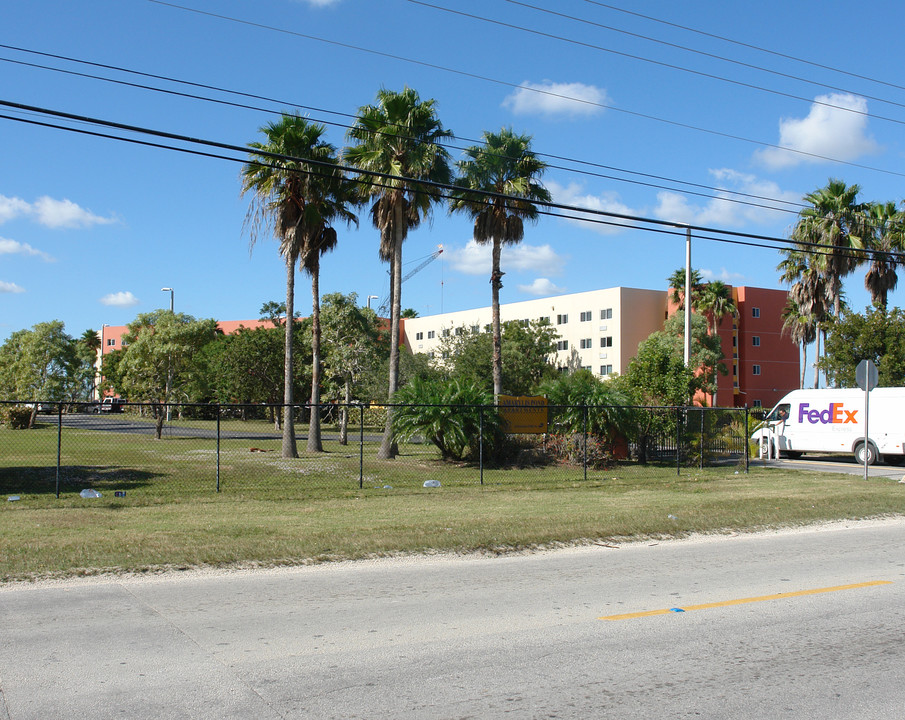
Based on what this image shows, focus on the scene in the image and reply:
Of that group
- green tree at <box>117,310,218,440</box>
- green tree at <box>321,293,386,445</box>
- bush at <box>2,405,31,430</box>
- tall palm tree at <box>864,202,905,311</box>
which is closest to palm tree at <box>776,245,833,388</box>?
tall palm tree at <box>864,202,905,311</box>

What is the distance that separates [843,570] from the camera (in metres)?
9.39

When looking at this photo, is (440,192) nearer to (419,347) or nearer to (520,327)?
(520,327)

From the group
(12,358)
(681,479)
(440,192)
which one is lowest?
(681,479)

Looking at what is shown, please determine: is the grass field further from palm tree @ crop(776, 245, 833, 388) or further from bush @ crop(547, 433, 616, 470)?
palm tree @ crop(776, 245, 833, 388)

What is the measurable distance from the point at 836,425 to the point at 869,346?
1324cm

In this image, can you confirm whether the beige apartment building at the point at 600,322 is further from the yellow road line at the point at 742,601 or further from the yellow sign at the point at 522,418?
the yellow road line at the point at 742,601

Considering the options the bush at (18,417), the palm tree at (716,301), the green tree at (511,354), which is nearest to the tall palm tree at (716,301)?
the palm tree at (716,301)

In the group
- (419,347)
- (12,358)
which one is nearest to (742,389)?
(419,347)

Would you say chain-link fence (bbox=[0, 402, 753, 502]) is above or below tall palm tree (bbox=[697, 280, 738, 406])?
below

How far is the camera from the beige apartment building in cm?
6281

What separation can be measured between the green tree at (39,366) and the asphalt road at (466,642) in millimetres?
54734

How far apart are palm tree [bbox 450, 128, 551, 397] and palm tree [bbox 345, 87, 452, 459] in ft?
8.31

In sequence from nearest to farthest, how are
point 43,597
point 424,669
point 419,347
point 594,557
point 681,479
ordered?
point 424,669
point 43,597
point 594,557
point 681,479
point 419,347

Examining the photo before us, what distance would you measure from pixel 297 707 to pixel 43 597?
4.37m
